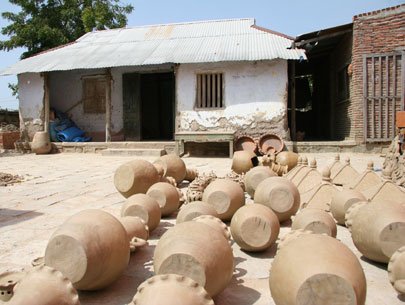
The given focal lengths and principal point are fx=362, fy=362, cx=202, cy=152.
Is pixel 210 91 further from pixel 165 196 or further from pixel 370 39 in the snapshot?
pixel 165 196

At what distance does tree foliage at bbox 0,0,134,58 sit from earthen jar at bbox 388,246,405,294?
20350 millimetres

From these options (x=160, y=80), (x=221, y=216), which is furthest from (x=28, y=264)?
(x=160, y=80)

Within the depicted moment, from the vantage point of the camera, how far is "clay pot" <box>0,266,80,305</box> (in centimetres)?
164

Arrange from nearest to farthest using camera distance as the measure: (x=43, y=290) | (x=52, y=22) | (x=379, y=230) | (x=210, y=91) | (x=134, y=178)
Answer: (x=43, y=290) → (x=379, y=230) → (x=134, y=178) → (x=210, y=91) → (x=52, y=22)

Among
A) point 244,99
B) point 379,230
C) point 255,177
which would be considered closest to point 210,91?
point 244,99

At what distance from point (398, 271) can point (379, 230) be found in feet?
1.31

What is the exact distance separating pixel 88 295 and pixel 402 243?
212 centimetres

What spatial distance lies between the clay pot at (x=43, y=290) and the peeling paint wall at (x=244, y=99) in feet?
33.1

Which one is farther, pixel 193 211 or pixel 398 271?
pixel 193 211

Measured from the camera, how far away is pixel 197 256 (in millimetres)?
1916

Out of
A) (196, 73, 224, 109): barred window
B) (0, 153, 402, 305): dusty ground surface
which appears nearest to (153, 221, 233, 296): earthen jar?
(0, 153, 402, 305): dusty ground surface

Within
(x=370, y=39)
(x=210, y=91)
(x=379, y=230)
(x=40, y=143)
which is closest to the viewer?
(x=379, y=230)

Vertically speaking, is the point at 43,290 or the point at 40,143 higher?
the point at 40,143

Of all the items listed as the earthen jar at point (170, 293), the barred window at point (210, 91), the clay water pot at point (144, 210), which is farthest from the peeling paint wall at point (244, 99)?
the earthen jar at point (170, 293)
